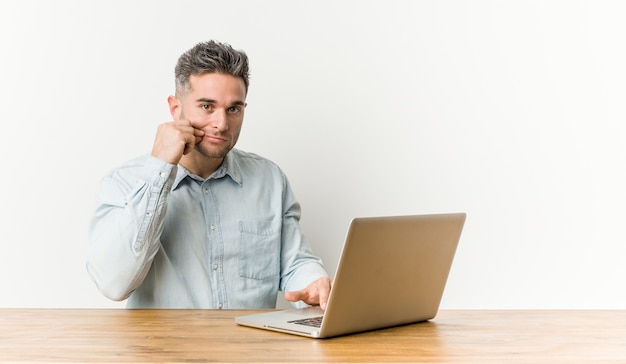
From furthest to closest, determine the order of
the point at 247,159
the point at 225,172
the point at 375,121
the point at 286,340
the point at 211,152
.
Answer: the point at 375,121
the point at 247,159
the point at 225,172
the point at 211,152
the point at 286,340

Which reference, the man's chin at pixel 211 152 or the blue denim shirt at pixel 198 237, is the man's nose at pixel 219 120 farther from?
the blue denim shirt at pixel 198 237

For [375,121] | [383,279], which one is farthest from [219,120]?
[383,279]

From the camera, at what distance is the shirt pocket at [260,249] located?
2686 mm

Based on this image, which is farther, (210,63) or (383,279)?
(210,63)

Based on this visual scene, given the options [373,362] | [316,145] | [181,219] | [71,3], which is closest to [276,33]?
[316,145]

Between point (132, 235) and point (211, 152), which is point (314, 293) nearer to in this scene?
point (132, 235)

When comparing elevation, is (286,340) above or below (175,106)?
below

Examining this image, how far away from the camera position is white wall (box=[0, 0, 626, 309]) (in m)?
3.17

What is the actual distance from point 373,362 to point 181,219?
1296mm

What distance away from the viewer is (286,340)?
1.62 m

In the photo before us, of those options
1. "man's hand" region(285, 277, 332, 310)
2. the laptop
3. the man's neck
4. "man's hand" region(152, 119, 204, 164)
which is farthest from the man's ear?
the laptop

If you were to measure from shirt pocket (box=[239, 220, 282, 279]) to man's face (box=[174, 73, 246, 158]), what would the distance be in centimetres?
27

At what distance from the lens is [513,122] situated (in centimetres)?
333

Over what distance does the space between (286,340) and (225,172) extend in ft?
3.84
